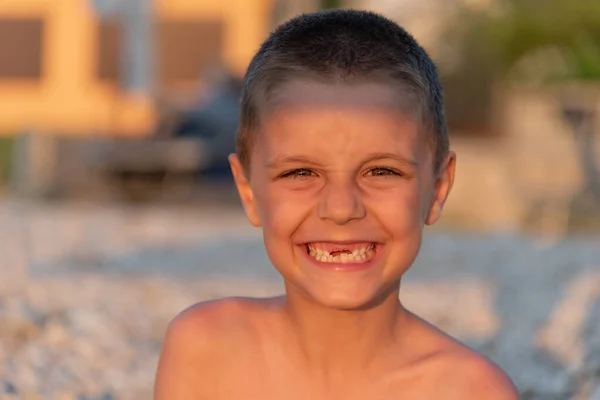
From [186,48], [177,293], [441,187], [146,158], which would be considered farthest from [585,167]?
[186,48]

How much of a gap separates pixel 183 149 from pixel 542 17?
410 inches

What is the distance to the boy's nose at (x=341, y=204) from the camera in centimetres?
221

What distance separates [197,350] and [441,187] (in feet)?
2.28

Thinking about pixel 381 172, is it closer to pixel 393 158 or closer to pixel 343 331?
pixel 393 158

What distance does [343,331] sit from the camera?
249 cm

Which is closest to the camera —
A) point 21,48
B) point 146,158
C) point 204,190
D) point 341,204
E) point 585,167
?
point 341,204

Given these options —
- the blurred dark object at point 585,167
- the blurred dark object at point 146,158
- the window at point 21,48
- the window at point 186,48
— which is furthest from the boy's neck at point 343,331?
the window at point 21,48

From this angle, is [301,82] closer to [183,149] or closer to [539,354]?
[539,354]

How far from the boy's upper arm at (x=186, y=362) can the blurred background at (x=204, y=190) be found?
0.88 meters

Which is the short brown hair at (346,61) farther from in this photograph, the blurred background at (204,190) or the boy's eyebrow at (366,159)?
the blurred background at (204,190)

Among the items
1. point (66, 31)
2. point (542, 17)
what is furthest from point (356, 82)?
point (542, 17)

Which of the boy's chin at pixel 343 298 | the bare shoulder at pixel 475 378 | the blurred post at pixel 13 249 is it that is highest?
the boy's chin at pixel 343 298

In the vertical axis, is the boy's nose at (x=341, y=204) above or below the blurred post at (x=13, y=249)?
above

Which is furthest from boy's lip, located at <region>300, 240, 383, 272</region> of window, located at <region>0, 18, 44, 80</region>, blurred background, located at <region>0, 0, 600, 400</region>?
window, located at <region>0, 18, 44, 80</region>
